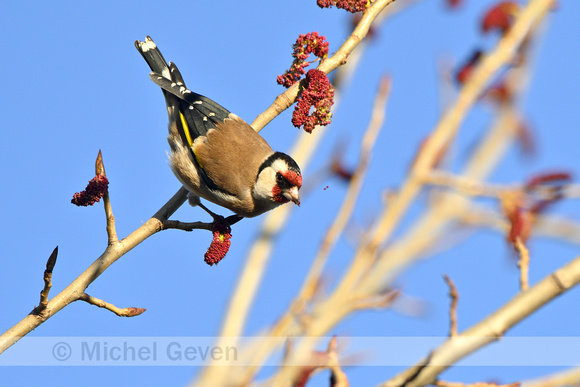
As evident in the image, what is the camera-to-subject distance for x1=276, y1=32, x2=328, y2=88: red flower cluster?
427 centimetres

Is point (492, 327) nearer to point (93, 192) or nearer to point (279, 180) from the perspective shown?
point (93, 192)

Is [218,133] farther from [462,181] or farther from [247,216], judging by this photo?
[462,181]

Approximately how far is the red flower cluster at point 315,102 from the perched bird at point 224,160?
769mm

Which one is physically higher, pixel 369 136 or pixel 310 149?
pixel 310 149

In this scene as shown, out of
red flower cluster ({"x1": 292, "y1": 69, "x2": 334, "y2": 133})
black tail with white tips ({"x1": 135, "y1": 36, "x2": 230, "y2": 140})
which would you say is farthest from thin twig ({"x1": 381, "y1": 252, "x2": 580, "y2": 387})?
black tail with white tips ({"x1": 135, "y1": 36, "x2": 230, "y2": 140})

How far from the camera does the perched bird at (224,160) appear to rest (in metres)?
5.02

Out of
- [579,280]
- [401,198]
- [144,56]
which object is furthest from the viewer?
[144,56]

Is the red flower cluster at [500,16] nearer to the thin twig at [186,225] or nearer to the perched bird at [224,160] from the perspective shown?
the perched bird at [224,160]

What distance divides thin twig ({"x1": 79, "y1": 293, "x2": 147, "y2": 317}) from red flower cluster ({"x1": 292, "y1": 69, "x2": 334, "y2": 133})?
5.46 feet

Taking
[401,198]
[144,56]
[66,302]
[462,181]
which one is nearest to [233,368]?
[66,302]

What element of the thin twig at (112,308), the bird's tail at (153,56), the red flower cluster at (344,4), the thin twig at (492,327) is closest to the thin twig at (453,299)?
the thin twig at (492,327)

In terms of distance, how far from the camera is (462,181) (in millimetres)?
3682

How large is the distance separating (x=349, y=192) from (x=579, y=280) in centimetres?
210

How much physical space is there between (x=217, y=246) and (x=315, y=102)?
1217 millimetres
